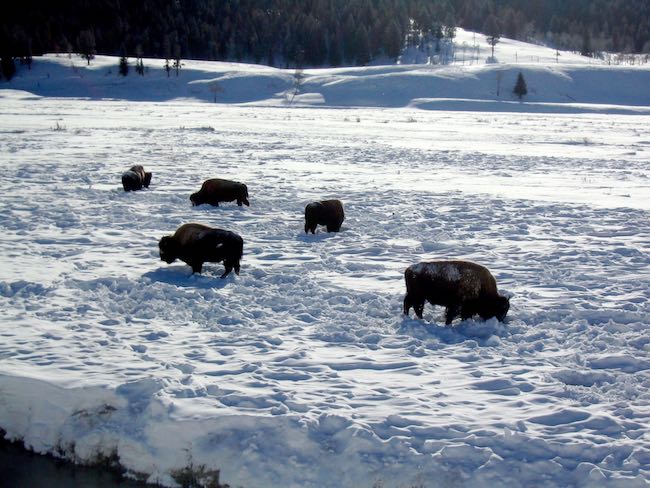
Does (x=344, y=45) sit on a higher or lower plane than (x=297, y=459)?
higher

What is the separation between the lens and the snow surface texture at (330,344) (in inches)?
236

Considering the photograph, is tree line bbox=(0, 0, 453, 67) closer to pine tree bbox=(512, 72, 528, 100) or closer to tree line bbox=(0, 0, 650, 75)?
tree line bbox=(0, 0, 650, 75)

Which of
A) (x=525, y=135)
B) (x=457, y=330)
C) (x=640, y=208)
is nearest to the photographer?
(x=457, y=330)

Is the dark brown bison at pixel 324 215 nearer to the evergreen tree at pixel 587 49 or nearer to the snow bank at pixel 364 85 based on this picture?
the snow bank at pixel 364 85

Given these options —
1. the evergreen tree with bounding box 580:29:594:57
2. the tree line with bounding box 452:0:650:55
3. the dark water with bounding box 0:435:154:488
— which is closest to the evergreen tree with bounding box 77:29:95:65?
the tree line with bounding box 452:0:650:55

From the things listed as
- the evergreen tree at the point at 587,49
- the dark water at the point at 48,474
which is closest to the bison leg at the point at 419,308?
the dark water at the point at 48,474

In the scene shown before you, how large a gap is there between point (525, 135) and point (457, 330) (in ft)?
114

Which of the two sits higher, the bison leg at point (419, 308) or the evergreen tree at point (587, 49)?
the evergreen tree at point (587, 49)

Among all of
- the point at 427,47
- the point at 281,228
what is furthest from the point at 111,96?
the point at 281,228

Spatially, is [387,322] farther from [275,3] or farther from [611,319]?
[275,3]

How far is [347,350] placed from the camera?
8.08 meters

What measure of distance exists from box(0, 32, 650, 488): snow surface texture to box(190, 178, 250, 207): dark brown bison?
1.55 ft

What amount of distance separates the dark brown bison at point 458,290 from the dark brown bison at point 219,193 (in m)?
8.78

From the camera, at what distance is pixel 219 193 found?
16.9 m
